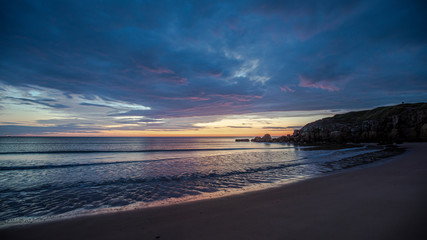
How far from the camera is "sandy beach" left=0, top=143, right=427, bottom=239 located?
365 centimetres

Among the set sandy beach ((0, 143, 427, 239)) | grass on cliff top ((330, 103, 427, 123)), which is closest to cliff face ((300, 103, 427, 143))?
grass on cliff top ((330, 103, 427, 123))

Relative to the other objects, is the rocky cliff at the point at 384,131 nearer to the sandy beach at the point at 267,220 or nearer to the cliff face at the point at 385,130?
the cliff face at the point at 385,130

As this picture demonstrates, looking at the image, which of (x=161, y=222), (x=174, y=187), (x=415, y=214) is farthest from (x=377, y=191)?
(x=174, y=187)

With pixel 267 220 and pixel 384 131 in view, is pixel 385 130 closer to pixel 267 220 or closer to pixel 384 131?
pixel 384 131

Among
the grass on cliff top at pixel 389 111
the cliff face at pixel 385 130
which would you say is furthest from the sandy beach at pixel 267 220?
the grass on cliff top at pixel 389 111

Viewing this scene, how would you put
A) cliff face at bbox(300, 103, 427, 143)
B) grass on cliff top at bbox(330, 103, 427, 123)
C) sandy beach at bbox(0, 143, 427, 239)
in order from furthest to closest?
1. grass on cliff top at bbox(330, 103, 427, 123)
2. cliff face at bbox(300, 103, 427, 143)
3. sandy beach at bbox(0, 143, 427, 239)

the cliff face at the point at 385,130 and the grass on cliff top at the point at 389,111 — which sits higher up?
the grass on cliff top at the point at 389,111

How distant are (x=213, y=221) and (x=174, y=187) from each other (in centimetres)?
530

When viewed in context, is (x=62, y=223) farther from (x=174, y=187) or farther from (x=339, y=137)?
(x=339, y=137)

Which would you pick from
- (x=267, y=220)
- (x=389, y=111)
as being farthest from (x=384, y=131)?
(x=267, y=220)

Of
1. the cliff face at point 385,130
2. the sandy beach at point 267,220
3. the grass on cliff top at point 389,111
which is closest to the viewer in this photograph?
the sandy beach at point 267,220

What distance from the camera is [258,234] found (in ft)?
11.9

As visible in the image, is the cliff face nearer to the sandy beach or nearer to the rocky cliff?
the rocky cliff

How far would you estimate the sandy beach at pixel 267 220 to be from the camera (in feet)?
12.0
